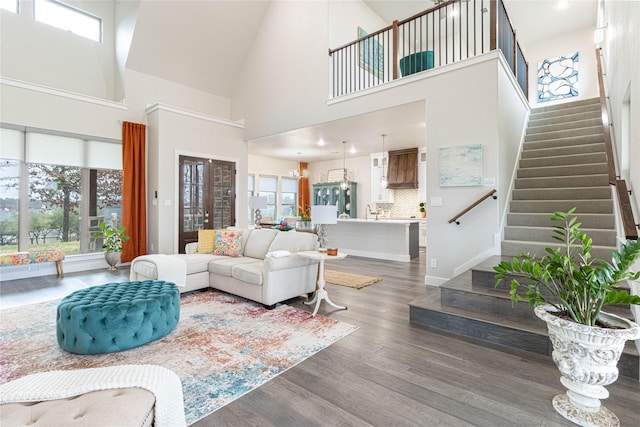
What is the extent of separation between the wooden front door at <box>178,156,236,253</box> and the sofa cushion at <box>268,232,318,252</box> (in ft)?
10.3

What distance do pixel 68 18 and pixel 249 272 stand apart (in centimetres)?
662

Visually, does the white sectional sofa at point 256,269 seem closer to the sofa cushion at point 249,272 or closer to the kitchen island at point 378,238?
the sofa cushion at point 249,272

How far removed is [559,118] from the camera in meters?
6.38

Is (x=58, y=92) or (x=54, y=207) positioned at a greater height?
(x=58, y=92)

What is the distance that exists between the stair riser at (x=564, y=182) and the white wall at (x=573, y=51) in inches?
183

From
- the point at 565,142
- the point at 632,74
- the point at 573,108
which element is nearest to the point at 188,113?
the point at 632,74

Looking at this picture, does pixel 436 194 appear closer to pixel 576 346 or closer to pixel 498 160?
pixel 498 160

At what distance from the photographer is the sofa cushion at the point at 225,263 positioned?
405 centimetres

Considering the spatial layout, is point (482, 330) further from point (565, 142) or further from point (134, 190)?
point (134, 190)

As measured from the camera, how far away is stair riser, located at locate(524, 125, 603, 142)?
220 inches

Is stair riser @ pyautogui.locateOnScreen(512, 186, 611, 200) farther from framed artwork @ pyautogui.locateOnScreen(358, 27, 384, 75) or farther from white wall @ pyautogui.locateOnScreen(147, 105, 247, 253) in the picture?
white wall @ pyautogui.locateOnScreen(147, 105, 247, 253)

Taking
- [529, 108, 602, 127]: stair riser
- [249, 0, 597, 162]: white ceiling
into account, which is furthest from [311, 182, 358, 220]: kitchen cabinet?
[529, 108, 602, 127]: stair riser

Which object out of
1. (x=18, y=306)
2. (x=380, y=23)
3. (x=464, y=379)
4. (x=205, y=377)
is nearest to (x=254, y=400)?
(x=205, y=377)

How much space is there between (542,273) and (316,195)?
9.09 metres
